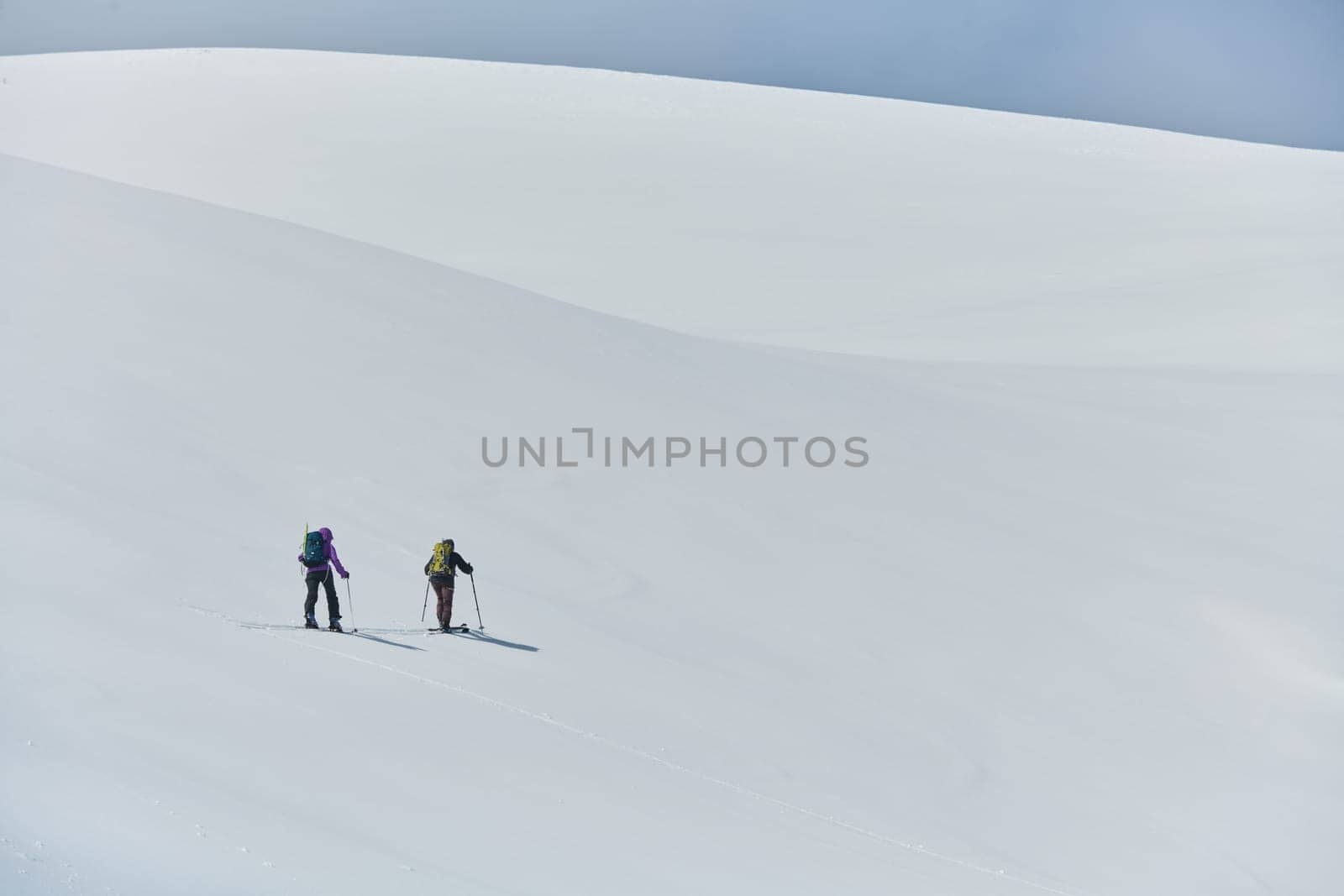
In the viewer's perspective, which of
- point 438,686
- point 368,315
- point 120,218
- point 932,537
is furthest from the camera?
point 120,218

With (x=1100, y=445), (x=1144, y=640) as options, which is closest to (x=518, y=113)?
(x=1100, y=445)

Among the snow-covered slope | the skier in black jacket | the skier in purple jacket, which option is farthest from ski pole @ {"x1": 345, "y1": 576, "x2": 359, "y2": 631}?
the snow-covered slope

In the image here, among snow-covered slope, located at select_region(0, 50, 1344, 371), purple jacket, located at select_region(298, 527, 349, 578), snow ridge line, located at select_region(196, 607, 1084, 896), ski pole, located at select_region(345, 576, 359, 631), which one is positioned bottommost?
snow ridge line, located at select_region(196, 607, 1084, 896)

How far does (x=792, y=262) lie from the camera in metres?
22.2

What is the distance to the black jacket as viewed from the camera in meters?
9.75

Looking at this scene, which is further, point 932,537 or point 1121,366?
point 1121,366

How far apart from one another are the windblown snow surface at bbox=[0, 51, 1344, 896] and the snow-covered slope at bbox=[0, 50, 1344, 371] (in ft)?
0.51

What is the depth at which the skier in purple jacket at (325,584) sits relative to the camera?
9.11m

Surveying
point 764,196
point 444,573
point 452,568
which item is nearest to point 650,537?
point 452,568

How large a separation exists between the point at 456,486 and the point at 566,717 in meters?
4.08

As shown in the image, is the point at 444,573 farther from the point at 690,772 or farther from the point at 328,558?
the point at 690,772

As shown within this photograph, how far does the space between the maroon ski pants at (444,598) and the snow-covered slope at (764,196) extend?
8739 mm

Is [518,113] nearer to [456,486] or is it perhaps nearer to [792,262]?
[792,262]

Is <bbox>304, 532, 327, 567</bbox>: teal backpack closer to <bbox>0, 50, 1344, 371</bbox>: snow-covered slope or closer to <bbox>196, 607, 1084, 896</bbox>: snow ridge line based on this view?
<bbox>196, 607, 1084, 896</bbox>: snow ridge line
